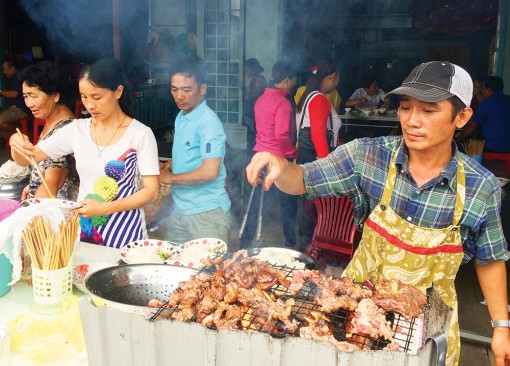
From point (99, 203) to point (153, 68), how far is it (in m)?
10.6

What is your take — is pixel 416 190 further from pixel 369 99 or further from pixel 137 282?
pixel 369 99

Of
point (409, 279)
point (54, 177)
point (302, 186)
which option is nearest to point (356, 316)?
point (409, 279)

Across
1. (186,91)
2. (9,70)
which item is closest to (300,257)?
(186,91)

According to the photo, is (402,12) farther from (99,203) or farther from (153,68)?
(99,203)

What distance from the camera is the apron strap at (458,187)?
2.19 meters

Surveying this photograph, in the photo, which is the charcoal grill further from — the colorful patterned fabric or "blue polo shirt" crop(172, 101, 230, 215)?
"blue polo shirt" crop(172, 101, 230, 215)

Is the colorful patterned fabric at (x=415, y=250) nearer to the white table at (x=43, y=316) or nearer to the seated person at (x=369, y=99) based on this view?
the white table at (x=43, y=316)

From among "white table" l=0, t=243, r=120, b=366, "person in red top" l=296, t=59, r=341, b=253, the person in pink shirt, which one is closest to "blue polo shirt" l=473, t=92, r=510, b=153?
"person in red top" l=296, t=59, r=341, b=253

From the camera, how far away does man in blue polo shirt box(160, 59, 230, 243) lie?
354 cm

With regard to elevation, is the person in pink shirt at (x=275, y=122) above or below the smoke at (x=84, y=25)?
below

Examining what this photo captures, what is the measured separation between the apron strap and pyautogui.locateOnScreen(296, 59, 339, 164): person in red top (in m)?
2.79

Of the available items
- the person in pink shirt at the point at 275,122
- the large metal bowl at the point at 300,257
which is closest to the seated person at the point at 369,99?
the person in pink shirt at the point at 275,122

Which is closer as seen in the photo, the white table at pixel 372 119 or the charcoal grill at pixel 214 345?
the charcoal grill at pixel 214 345

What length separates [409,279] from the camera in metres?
2.25
